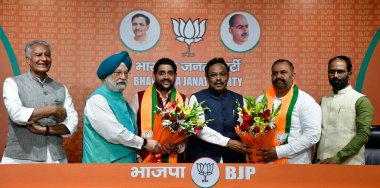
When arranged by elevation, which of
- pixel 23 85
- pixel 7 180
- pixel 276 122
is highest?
pixel 23 85

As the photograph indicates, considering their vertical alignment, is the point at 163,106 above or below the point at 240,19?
below

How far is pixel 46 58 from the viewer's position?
3688mm

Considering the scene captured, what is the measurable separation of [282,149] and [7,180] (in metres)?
1.96

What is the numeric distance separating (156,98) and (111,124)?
22.1 inches

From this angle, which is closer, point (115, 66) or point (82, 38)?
point (115, 66)

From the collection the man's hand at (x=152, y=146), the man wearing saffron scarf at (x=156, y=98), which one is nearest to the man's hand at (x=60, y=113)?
the man wearing saffron scarf at (x=156, y=98)

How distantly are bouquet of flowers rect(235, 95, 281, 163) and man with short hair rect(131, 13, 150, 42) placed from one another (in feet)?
5.47

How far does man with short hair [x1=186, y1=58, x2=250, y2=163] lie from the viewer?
11.8 ft

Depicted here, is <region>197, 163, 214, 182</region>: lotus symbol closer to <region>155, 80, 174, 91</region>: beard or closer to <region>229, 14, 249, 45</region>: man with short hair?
<region>155, 80, 174, 91</region>: beard

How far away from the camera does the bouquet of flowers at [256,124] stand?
3.38 m

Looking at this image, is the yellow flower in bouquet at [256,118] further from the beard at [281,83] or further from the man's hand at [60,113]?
the man's hand at [60,113]

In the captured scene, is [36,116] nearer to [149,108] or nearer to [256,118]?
[149,108]

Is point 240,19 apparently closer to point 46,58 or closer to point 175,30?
point 175,30

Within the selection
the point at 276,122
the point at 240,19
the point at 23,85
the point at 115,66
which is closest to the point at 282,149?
the point at 276,122
